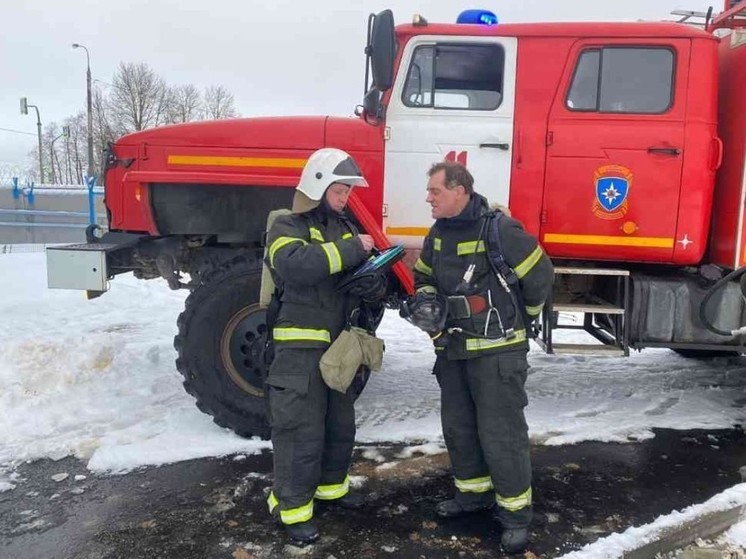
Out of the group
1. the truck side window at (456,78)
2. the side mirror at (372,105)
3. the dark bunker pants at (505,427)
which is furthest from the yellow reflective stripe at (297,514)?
the truck side window at (456,78)

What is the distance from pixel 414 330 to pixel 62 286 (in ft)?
13.5

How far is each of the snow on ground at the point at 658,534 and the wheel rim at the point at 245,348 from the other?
2205 mm

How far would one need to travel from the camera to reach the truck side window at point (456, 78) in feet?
13.8

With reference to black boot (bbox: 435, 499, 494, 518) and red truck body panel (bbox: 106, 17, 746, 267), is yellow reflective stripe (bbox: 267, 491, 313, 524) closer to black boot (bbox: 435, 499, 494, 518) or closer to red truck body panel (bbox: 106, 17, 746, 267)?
black boot (bbox: 435, 499, 494, 518)

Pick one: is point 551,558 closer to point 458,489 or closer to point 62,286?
point 458,489


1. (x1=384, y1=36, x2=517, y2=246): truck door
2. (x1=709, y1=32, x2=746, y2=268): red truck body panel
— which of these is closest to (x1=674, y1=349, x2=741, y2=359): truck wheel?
(x1=709, y1=32, x2=746, y2=268): red truck body panel

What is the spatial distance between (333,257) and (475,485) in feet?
4.62

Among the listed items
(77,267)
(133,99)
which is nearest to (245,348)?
(77,267)

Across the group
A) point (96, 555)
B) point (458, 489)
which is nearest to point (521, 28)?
point (458, 489)

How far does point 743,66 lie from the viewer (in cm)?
411

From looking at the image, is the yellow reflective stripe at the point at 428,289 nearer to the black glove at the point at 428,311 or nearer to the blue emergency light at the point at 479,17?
the black glove at the point at 428,311

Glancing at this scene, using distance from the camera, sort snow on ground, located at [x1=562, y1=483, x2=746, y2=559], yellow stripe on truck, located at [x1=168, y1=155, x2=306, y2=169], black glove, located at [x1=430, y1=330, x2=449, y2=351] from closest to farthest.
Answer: snow on ground, located at [x1=562, y1=483, x2=746, y2=559]
black glove, located at [x1=430, y1=330, x2=449, y2=351]
yellow stripe on truck, located at [x1=168, y1=155, x2=306, y2=169]

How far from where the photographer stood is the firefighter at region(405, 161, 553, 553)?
307 cm

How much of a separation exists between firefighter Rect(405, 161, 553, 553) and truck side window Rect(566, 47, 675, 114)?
5.12 feet
